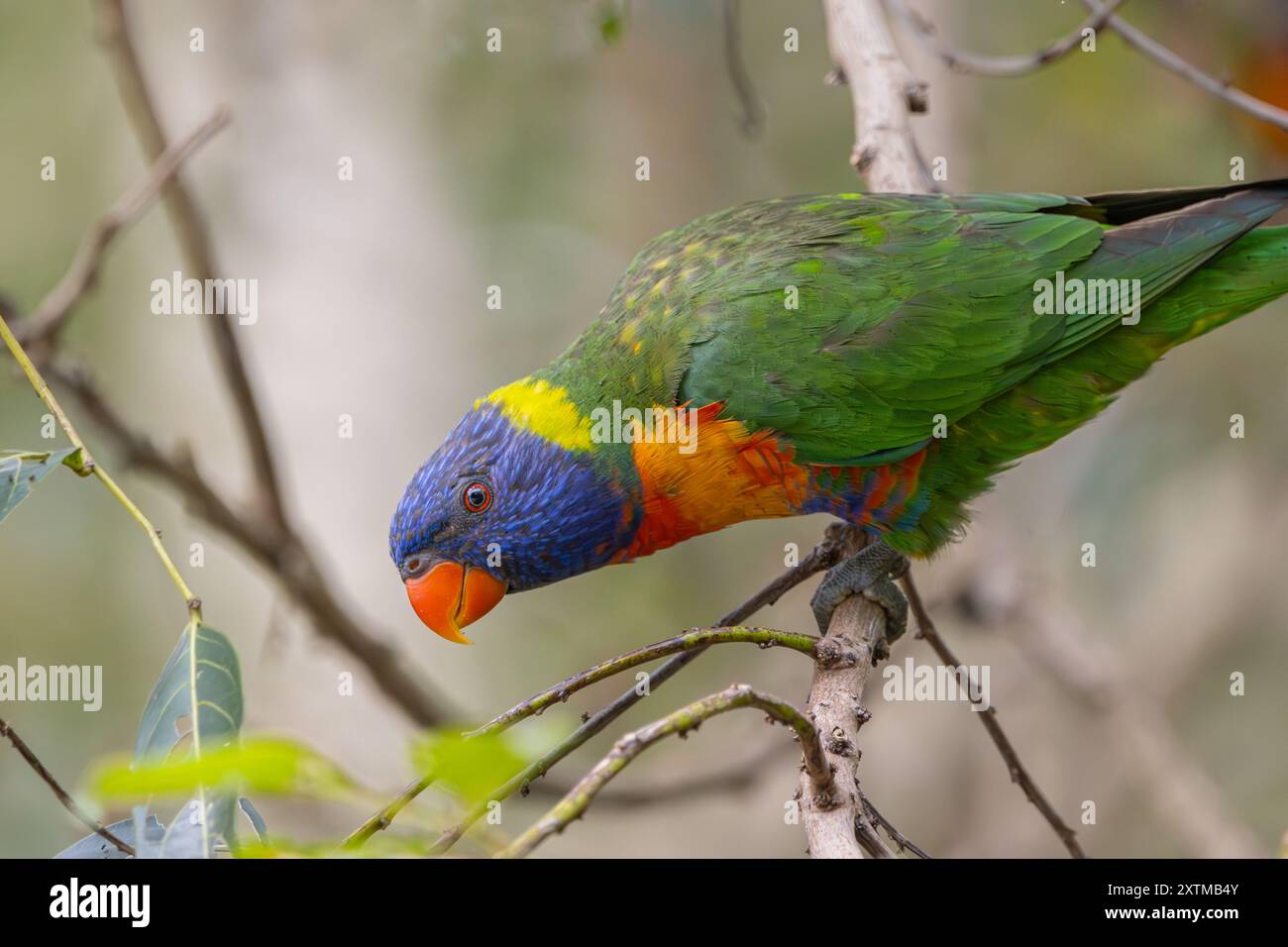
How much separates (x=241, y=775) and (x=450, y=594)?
223 centimetres

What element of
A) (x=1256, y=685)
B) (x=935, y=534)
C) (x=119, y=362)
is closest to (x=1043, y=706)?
(x=1256, y=685)

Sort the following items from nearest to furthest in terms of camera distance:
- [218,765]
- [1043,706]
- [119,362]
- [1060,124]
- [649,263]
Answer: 1. [218,765]
2. [649,263]
3. [1043,706]
4. [119,362]
5. [1060,124]

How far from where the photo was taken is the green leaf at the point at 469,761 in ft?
3.11

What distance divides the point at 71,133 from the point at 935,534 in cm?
604

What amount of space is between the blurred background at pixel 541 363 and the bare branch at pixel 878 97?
95 centimetres

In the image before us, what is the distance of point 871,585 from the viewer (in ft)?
9.86

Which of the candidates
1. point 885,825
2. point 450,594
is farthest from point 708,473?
point 885,825

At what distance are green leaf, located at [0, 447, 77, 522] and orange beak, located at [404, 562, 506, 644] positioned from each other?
4.39 ft

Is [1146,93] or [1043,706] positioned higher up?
[1146,93]

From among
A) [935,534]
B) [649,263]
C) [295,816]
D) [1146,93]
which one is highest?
[1146,93]

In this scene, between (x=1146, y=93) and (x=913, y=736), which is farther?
(x=1146, y=93)

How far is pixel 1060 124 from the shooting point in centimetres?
692

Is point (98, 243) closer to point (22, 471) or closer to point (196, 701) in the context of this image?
point (22, 471)

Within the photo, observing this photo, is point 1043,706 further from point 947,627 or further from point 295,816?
point 295,816
